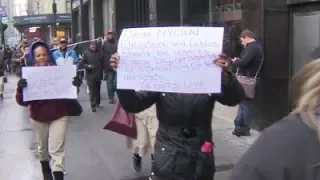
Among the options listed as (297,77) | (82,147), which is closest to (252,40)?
(82,147)

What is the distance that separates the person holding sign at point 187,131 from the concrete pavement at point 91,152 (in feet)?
9.34

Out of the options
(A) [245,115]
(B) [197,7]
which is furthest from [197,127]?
A: (B) [197,7]

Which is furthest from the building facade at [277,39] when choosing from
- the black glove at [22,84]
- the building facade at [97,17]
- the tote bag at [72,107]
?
the building facade at [97,17]

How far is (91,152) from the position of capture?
797cm

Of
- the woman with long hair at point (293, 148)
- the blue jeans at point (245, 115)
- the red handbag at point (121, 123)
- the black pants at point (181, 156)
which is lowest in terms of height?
the blue jeans at point (245, 115)

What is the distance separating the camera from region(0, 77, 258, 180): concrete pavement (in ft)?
22.0

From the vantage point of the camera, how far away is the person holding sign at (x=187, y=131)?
11.3ft

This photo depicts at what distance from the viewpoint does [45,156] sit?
19.3 ft

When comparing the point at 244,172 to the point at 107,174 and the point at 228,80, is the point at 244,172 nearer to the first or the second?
the point at 228,80

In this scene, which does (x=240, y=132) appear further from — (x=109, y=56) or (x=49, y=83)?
(x=109, y=56)

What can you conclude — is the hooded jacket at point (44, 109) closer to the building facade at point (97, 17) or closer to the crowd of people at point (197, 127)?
the crowd of people at point (197, 127)

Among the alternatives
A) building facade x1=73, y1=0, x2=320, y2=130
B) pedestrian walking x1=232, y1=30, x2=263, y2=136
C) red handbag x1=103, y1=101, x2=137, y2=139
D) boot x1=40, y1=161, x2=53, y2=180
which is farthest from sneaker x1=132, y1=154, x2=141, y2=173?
building facade x1=73, y1=0, x2=320, y2=130

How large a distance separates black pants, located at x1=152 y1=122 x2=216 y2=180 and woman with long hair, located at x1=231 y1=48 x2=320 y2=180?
1896 millimetres

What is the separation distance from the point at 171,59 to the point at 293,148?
2114mm
